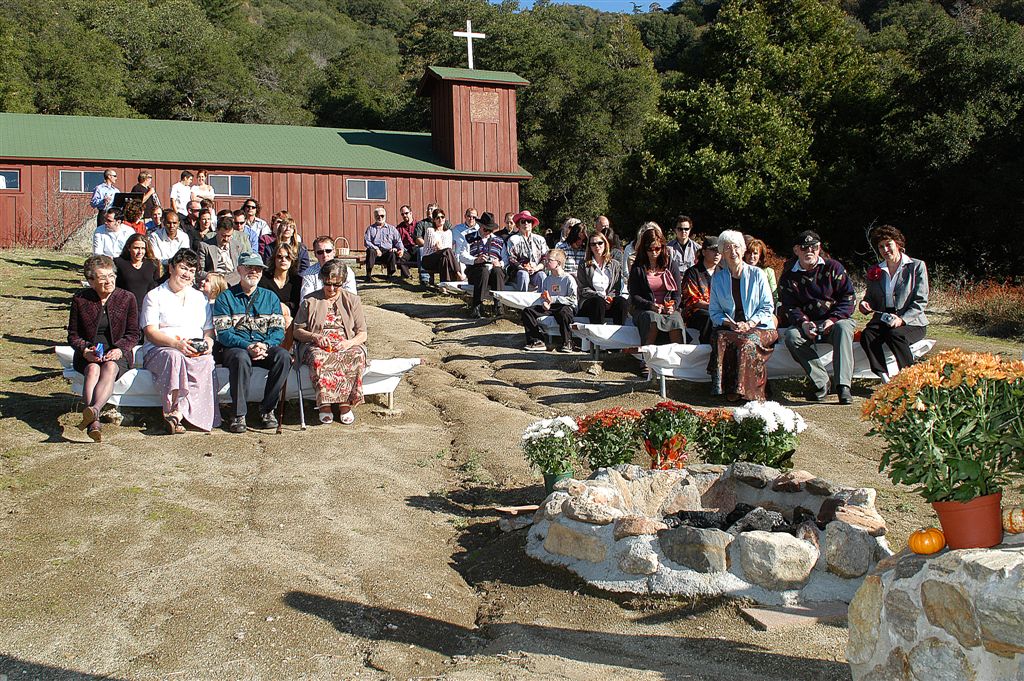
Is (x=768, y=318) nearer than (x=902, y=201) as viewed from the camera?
Yes

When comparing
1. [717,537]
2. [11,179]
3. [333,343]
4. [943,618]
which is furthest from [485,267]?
[11,179]

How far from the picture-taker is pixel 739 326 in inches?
345

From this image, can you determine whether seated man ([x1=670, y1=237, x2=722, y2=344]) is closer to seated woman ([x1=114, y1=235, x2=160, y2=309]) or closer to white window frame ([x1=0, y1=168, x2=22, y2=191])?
seated woman ([x1=114, y1=235, x2=160, y2=309])

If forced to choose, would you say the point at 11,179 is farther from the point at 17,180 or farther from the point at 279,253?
the point at 279,253

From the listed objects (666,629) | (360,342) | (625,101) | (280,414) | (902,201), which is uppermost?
(625,101)

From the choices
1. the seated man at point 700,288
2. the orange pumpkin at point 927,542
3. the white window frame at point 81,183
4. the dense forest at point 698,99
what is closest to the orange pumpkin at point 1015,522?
the orange pumpkin at point 927,542

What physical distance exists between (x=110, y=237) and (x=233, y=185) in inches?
516

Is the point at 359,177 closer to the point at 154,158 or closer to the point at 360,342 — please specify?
the point at 154,158

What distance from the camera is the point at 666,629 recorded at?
4.77 metres

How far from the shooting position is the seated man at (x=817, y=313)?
880 centimetres

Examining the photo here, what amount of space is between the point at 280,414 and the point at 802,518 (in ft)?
14.4

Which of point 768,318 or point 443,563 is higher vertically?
point 768,318

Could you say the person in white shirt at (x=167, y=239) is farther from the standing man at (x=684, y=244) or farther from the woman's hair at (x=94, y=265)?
the standing man at (x=684, y=244)

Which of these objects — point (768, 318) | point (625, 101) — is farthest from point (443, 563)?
point (625, 101)
